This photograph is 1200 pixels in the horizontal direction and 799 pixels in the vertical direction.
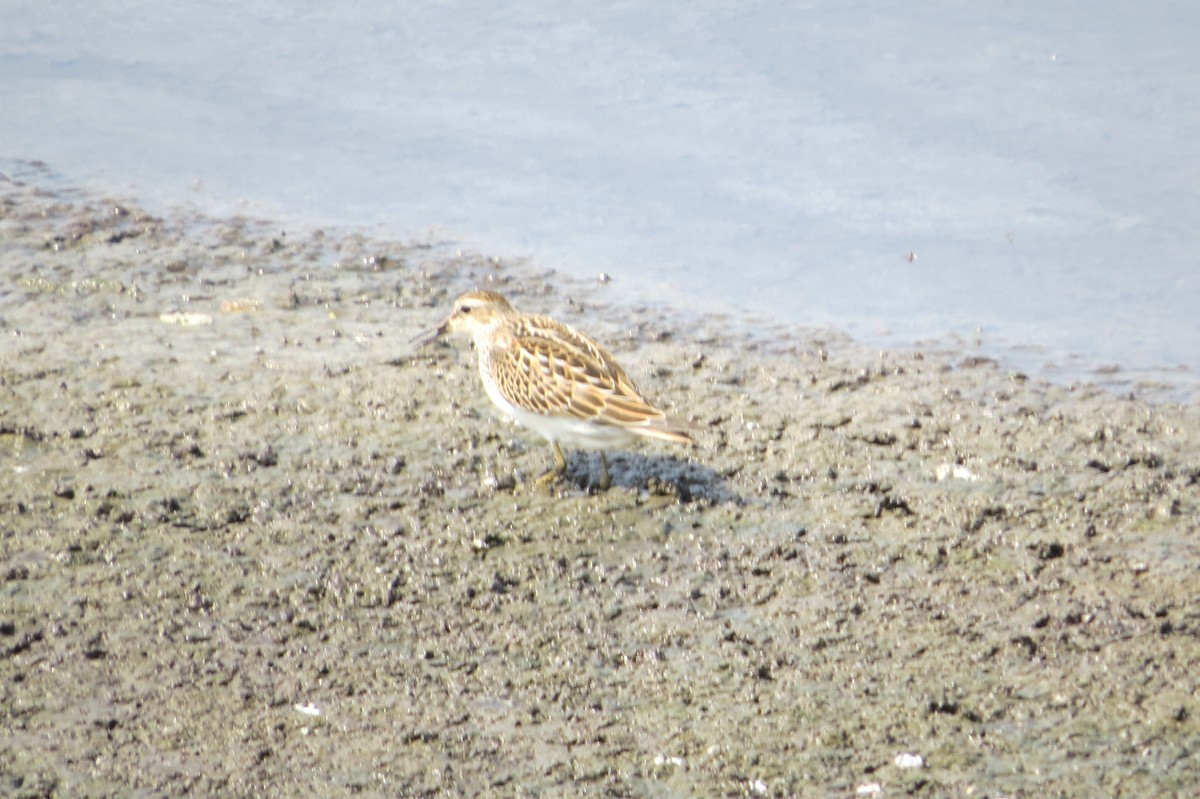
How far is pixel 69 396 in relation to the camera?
281 inches

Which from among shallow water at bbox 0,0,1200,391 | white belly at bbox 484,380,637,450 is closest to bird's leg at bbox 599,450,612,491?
white belly at bbox 484,380,637,450

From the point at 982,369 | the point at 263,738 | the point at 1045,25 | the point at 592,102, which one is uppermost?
the point at 1045,25

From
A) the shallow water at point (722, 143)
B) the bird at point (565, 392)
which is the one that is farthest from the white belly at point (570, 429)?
the shallow water at point (722, 143)

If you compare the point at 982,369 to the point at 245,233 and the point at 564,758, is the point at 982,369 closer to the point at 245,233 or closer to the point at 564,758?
the point at 564,758

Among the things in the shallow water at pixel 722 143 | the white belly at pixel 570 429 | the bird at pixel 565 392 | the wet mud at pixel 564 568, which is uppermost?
the shallow water at pixel 722 143

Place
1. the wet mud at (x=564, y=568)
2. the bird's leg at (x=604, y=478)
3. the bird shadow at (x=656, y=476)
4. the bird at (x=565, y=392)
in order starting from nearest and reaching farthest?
the wet mud at (x=564, y=568)
the bird at (x=565, y=392)
the bird shadow at (x=656, y=476)
the bird's leg at (x=604, y=478)

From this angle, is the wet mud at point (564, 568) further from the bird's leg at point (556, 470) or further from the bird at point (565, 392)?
the bird at point (565, 392)

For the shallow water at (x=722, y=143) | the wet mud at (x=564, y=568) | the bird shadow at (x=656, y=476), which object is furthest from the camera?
the shallow water at (x=722, y=143)

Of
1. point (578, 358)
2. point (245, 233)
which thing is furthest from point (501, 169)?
point (578, 358)

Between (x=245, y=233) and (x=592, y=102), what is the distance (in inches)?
109

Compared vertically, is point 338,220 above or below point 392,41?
below

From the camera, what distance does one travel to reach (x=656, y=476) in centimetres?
666

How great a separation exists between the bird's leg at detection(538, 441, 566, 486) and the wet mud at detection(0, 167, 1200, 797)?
0.06m

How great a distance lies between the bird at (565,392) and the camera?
634 centimetres
